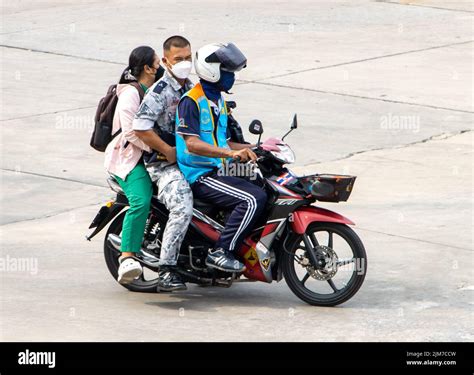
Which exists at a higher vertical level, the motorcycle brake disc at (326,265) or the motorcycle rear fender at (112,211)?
the motorcycle rear fender at (112,211)

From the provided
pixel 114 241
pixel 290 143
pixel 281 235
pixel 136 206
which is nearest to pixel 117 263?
pixel 114 241

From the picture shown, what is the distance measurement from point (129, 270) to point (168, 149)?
884 mm

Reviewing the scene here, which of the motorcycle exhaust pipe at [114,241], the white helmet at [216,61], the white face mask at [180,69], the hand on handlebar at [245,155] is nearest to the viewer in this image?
the hand on handlebar at [245,155]

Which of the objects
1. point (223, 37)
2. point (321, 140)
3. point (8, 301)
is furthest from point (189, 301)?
point (223, 37)

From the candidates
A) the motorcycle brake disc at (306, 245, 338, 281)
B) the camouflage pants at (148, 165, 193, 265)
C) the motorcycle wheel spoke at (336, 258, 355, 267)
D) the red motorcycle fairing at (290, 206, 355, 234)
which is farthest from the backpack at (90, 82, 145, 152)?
the motorcycle wheel spoke at (336, 258, 355, 267)

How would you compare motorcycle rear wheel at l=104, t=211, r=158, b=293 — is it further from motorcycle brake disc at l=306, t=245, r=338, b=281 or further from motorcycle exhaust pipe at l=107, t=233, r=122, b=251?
motorcycle brake disc at l=306, t=245, r=338, b=281

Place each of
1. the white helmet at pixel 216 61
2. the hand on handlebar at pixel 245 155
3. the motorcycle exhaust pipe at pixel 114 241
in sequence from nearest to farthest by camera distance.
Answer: the hand on handlebar at pixel 245 155 < the white helmet at pixel 216 61 < the motorcycle exhaust pipe at pixel 114 241

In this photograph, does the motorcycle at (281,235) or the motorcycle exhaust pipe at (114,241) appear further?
the motorcycle exhaust pipe at (114,241)

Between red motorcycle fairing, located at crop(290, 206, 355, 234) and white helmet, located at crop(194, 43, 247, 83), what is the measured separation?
1088 millimetres

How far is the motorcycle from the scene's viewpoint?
27.0 feet

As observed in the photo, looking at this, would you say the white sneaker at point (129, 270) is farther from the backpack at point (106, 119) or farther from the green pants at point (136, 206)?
the backpack at point (106, 119)

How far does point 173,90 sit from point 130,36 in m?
10.1

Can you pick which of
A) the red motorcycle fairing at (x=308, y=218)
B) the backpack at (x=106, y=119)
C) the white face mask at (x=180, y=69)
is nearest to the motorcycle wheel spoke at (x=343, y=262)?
the red motorcycle fairing at (x=308, y=218)

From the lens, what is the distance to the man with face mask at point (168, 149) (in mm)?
8266
